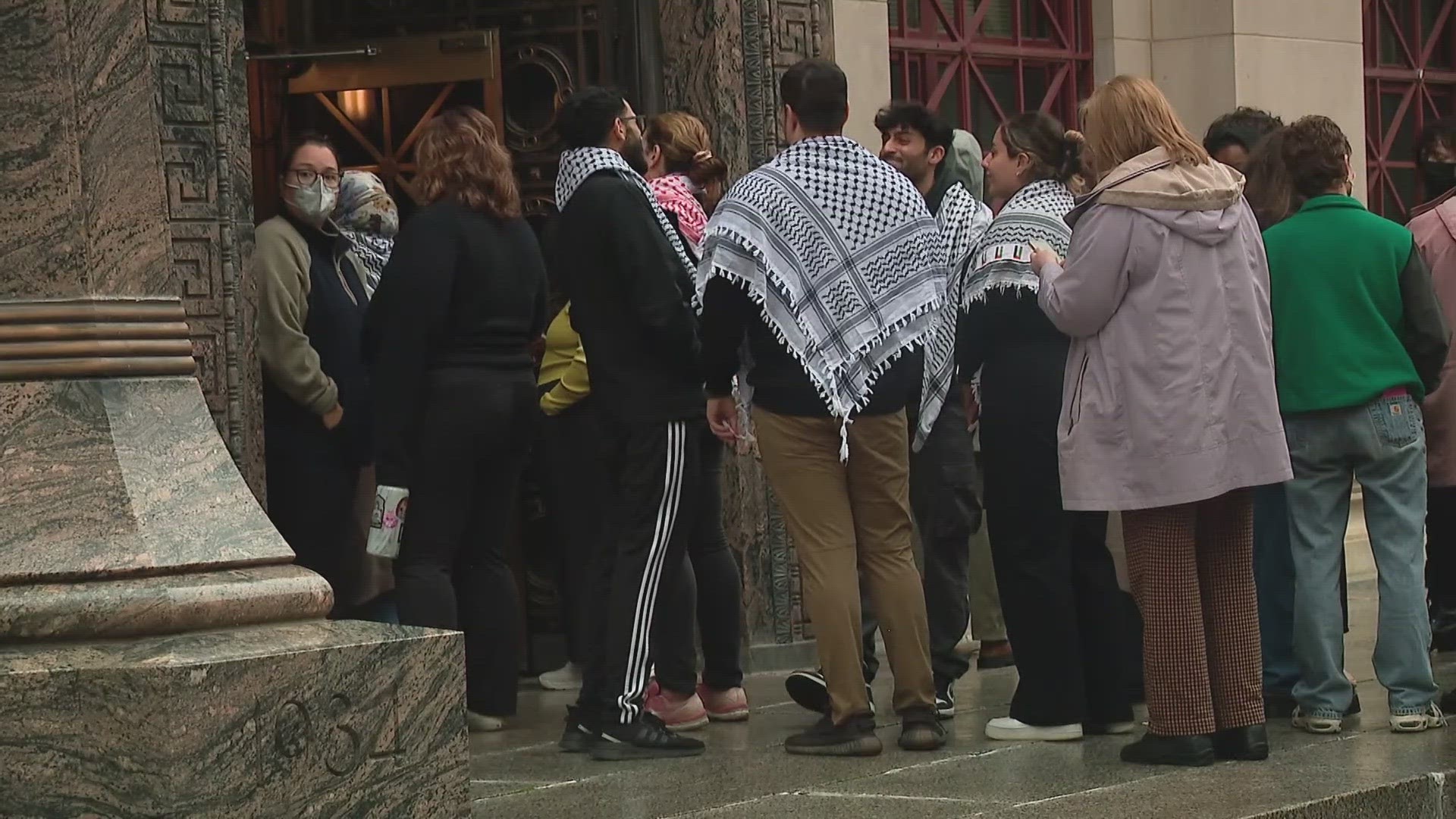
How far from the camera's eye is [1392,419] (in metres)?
7.30

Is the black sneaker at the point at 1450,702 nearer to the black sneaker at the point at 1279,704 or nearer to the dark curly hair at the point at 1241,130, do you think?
the black sneaker at the point at 1279,704

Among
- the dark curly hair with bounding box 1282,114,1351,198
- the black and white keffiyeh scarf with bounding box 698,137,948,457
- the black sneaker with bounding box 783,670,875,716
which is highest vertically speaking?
the dark curly hair with bounding box 1282,114,1351,198

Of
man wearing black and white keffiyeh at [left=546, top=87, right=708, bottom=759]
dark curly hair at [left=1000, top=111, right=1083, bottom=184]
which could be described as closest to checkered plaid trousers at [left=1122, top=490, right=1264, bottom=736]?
dark curly hair at [left=1000, top=111, right=1083, bottom=184]

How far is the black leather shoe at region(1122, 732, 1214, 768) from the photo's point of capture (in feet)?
22.0

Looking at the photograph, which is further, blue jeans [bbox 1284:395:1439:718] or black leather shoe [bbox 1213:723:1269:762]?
blue jeans [bbox 1284:395:1439:718]

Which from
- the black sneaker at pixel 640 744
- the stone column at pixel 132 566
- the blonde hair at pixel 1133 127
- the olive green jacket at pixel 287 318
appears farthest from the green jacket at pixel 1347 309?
the stone column at pixel 132 566

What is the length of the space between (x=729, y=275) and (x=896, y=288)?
541 millimetres

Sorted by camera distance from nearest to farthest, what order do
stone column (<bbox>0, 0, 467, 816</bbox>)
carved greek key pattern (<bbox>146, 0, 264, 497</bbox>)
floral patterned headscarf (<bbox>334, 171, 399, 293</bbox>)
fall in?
1. stone column (<bbox>0, 0, 467, 816</bbox>)
2. carved greek key pattern (<bbox>146, 0, 264, 497</bbox>)
3. floral patterned headscarf (<bbox>334, 171, 399, 293</bbox>)

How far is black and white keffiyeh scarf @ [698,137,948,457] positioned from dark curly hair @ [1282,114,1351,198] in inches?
45.7

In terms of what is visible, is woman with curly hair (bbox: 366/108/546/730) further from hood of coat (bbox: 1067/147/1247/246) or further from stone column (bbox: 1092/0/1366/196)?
stone column (bbox: 1092/0/1366/196)

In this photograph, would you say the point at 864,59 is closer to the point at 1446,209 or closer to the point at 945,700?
the point at 1446,209

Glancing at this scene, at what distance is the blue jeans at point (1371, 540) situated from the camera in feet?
24.0

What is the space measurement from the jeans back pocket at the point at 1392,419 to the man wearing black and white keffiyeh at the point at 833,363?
1.40 m

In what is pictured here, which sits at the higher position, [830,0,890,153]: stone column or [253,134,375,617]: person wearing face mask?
[830,0,890,153]: stone column
